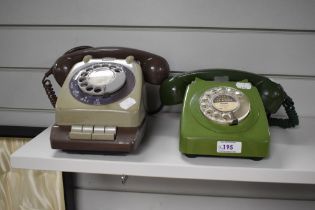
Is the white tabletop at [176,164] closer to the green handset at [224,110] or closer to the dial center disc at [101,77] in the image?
the green handset at [224,110]

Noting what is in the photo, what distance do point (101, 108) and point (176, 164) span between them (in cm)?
17

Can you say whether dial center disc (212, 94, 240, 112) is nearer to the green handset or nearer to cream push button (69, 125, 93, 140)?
the green handset

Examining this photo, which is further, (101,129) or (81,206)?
(81,206)

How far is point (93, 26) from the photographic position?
755mm

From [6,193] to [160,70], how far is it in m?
0.64

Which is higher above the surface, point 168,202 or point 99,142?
point 99,142

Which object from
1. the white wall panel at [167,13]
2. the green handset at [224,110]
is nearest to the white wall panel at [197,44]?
the white wall panel at [167,13]

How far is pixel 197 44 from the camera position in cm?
74

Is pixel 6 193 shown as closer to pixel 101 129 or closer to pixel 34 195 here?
pixel 34 195

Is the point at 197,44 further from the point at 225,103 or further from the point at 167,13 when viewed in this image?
the point at 225,103

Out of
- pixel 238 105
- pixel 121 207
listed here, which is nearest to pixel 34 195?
pixel 121 207

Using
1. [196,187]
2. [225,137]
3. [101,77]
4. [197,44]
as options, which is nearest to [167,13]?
[197,44]

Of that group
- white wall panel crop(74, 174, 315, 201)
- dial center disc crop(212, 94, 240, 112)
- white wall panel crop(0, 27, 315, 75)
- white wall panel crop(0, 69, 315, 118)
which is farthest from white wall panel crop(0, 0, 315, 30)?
white wall panel crop(74, 174, 315, 201)

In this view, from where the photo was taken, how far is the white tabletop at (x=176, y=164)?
486 mm
